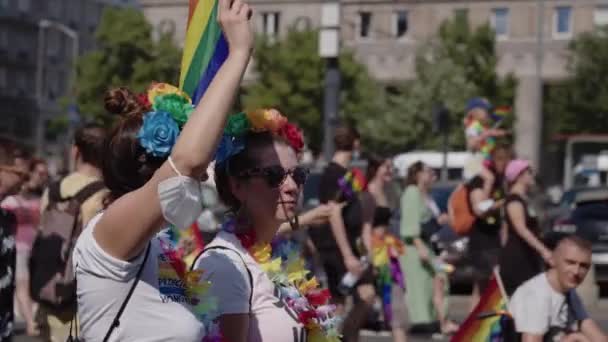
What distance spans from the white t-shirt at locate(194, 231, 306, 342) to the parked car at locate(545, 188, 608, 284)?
13.8m

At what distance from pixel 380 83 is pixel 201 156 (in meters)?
63.2

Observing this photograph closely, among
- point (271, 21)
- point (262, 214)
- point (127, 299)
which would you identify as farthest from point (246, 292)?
point (271, 21)

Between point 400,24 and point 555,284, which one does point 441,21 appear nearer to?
point 400,24

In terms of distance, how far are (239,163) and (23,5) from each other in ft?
297

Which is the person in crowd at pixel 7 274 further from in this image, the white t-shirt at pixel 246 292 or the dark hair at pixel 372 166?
the dark hair at pixel 372 166

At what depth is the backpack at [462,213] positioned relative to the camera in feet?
38.3

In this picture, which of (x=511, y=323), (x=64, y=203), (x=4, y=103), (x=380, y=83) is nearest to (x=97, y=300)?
(x=511, y=323)

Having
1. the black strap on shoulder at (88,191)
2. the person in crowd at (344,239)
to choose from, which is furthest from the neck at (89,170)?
the person in crowd at (344,239)

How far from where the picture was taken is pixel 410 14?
2670 inches

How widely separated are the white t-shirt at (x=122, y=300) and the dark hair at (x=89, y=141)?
384 cm

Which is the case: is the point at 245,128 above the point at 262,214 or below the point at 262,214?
above

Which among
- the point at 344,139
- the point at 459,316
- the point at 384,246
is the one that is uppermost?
the point at 344,139

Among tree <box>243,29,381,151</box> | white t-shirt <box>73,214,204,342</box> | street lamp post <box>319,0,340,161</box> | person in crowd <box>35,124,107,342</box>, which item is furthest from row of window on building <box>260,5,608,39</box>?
white t-shirt <box>73,214,204,342</box>

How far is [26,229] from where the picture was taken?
44.5 ft
